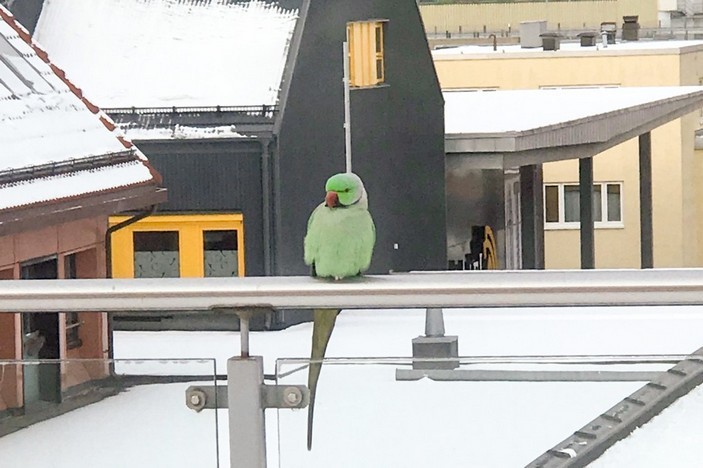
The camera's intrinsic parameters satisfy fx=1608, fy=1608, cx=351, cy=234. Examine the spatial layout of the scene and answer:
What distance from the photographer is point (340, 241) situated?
3270mm

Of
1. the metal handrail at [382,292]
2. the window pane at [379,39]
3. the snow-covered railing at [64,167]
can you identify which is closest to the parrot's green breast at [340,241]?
the metal handrail at [382,292]

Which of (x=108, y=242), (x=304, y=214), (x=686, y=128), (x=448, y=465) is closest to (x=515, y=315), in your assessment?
(x=304, y=214)

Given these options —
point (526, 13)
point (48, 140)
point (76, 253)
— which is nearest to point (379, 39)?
point (76, 253)

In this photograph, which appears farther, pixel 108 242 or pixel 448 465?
pixel 108 242

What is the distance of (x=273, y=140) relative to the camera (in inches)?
566

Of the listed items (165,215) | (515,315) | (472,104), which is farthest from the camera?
(472,104)

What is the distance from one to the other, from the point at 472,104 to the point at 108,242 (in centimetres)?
1144

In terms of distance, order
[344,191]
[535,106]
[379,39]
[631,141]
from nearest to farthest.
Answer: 1. [344,191]
2. [379,39]
3. [535,106]
4. [631,141]

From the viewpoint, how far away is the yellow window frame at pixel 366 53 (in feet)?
53.9

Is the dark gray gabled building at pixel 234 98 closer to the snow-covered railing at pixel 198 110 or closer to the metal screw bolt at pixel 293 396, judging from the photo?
the snow-covered railing at pixel 198 110

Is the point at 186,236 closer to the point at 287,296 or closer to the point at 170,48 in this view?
the point at 170,48

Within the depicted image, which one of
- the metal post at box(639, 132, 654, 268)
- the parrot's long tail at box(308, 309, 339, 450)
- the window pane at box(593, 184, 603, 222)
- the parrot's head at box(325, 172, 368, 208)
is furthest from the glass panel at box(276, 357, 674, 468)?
the window pane at box(593, 184, 603, 222)

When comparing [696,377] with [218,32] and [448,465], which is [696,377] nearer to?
[448,465]

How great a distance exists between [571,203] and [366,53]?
14835 millimetres
